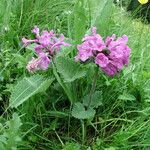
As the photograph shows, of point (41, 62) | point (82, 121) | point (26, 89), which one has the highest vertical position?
point (41, 62)

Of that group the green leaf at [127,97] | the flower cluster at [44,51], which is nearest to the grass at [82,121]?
the green leaf at [127,97]

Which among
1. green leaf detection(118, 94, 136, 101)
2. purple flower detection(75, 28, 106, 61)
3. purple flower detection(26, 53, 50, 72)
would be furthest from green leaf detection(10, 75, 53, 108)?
green leaf detection(118, 94, 136, 101)

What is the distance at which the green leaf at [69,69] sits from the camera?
5.91ft

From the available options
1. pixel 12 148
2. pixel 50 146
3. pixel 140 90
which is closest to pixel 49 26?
pixel 140 90

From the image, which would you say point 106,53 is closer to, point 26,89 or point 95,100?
point 95,100

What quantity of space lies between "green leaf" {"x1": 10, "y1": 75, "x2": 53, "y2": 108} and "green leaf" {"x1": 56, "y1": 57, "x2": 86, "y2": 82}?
9cm

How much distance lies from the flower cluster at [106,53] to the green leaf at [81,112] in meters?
0.20

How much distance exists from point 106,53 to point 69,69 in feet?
0.66

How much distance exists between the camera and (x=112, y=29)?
9.25 ft

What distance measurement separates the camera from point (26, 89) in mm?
1766

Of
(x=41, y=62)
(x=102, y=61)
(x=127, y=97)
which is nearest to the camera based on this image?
(x=102, y=61)

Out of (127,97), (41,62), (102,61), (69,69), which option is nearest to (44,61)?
(41,62)

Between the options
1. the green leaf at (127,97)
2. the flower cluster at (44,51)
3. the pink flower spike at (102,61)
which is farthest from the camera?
the green leaf at (127,97)

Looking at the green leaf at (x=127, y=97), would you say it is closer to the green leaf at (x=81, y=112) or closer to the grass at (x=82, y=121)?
the grass at (x=82, y=121)
